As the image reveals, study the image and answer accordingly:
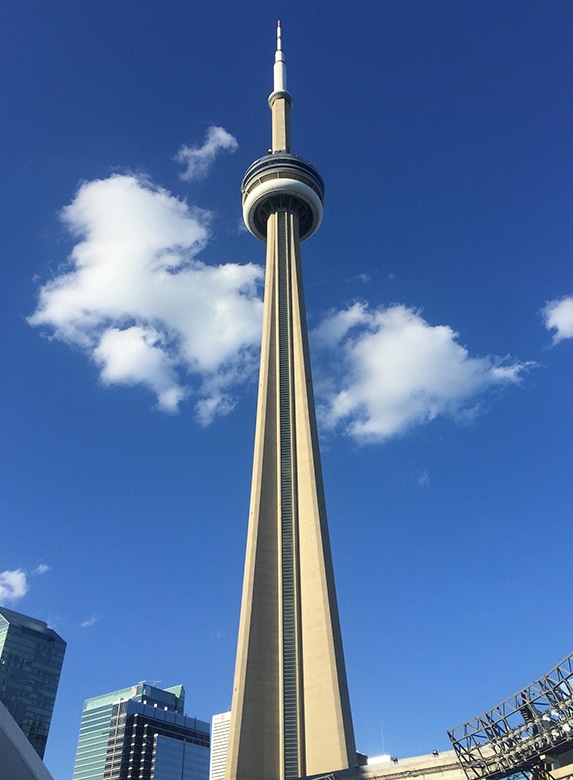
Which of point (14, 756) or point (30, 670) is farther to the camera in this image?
point (30, 670)

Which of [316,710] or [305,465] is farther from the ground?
[305,465]

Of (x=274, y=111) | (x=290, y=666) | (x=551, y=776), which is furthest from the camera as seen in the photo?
(x=274, y=111)

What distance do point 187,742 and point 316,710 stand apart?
484 ft

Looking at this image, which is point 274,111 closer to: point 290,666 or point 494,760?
point 290,666

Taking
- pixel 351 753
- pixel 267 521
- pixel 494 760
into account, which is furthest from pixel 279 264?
pixel 494 760

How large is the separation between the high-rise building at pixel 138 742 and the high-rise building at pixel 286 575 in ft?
437

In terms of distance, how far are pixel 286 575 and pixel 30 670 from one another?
122930 millimetres

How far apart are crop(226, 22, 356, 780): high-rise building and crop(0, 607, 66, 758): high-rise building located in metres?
113

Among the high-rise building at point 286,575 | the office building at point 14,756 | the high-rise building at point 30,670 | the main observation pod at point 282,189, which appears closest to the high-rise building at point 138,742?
the high-rise building at point 30,670

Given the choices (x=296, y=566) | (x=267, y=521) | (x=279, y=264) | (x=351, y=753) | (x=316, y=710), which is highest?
(x=279, y=264)

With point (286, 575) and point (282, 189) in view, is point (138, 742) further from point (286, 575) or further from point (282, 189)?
point (282, 189)

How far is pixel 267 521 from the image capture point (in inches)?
2940

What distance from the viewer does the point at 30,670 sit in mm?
168875

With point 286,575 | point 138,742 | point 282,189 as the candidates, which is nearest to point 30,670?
point 138,742
